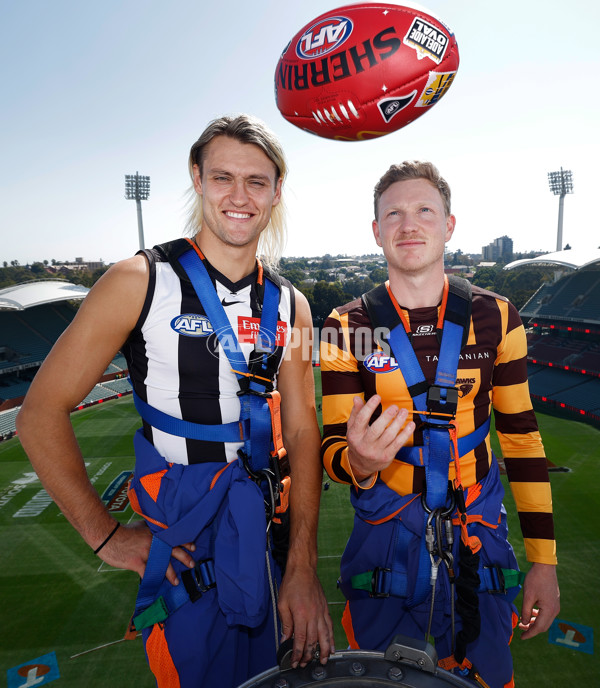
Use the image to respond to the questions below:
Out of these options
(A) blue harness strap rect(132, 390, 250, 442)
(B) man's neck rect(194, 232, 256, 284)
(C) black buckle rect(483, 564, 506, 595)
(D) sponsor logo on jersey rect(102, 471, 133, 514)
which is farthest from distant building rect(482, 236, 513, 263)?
(A) blue harness strap rect(132, 390, 250, 442)

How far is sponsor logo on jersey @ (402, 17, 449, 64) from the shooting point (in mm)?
3768

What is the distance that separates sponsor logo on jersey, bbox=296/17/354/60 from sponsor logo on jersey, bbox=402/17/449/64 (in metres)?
0.52

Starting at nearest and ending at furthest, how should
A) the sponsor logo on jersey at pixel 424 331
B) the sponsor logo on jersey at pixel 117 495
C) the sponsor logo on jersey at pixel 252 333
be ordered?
the sponsor logo on jersey at pixel 252 333 → the sponsor logo on jersey at pixel 424 331 → the sponsor logo on jersey at pixel 117 495

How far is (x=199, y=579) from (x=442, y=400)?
5.31 ft

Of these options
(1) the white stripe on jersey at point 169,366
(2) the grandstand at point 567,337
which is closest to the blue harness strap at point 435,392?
(1) the white stripe on jersey at point 169,366

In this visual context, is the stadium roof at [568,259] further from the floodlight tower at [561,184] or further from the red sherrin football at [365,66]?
the red sherrin football at [365,66]

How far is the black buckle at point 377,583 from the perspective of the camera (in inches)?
100

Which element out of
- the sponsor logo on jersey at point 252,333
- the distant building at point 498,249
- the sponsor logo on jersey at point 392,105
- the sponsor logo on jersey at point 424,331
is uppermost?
the distant building at point 498,249

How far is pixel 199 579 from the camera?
2197 mm

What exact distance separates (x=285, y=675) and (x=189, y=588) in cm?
101

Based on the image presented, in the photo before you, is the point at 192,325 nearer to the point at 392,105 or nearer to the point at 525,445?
the point at 525,445

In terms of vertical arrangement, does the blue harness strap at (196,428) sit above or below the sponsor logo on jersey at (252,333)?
below

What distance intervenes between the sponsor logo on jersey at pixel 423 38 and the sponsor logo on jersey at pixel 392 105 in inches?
12.5

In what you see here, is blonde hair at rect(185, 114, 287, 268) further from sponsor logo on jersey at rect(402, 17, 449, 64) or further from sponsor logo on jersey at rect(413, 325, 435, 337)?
sponsor logo on jersey at rect(402, 17, 449, 64)
